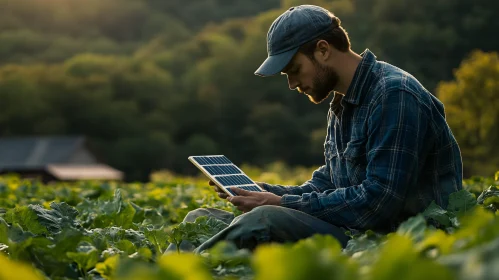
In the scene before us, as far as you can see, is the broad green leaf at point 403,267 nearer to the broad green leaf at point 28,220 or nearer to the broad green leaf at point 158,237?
the broad green leaf at point 158,237

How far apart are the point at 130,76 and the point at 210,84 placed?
287 inches

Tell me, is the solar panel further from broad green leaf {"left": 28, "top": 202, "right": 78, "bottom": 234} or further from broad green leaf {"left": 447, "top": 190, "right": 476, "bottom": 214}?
broad green leaf {"left": 447, "top": 190, "right": 476, "bottom": 214}

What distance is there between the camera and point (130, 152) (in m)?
68.1

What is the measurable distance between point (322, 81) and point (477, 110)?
100ft

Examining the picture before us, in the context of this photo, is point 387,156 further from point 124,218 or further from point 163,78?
point 163,78

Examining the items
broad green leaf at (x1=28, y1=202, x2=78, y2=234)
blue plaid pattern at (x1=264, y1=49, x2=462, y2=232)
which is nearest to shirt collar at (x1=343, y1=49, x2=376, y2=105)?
blue plaid pattern at (x1=264, y1=49, x2=462, y2=232)

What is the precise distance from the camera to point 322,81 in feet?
14.2

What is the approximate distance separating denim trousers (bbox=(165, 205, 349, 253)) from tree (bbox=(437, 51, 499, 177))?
29.6 m

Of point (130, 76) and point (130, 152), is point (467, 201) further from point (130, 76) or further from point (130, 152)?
point (130, 76)

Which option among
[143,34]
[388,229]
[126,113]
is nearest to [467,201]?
[388,229]

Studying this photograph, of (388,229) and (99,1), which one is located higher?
(388,229)

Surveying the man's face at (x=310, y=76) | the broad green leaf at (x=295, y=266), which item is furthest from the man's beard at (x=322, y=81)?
the broad green leaf at (x=295, y=266)

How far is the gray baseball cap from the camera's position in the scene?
4.25 metres

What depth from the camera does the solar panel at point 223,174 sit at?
4.54 metres
